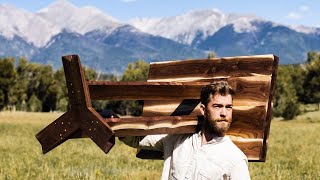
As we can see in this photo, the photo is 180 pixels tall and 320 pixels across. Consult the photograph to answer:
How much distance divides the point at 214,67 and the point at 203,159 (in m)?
1.19

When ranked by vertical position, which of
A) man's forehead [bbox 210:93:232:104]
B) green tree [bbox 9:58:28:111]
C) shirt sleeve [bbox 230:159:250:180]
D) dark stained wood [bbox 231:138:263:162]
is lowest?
green tree [bbox 9:58:28:111]

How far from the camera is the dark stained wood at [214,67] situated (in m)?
4.92

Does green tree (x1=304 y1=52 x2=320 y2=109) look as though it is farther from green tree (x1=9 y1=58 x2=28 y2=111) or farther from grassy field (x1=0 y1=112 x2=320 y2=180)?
grassy field (x1=0 y1=112 x2=320 y2=180)

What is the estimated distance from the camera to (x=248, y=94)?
16.3ft

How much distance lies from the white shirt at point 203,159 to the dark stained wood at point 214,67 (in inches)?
31.4

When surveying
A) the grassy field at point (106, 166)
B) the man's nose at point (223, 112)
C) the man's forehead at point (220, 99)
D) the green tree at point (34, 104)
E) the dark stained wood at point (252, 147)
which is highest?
the man's forehead at point (220, 99)

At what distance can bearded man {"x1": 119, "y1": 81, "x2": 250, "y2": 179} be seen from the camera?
433 centimetres

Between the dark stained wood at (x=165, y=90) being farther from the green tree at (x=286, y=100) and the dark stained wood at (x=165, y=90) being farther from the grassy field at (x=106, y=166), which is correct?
the green tree at (x=286, y=100)

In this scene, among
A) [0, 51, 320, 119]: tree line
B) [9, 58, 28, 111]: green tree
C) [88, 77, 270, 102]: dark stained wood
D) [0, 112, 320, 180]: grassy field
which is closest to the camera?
[88, 77, 270, 102]: dark stained wood

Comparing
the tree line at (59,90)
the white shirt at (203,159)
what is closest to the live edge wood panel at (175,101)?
the white shirt at (203,159)

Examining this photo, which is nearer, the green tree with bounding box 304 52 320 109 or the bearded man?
the bearded man

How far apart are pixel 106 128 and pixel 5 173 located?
7034 mm

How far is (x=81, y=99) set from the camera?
13.7ft

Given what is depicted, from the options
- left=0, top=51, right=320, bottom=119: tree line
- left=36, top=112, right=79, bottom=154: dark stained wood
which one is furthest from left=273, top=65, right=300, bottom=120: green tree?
left=36, top=112, right=79, bottom=154: dark stained wood
